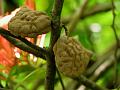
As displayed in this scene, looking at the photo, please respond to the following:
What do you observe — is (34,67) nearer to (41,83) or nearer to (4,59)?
(4,59)

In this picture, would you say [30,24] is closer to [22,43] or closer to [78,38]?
[22,43]

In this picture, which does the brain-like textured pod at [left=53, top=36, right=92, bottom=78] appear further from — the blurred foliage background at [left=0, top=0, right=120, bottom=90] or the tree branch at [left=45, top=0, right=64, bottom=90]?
the blurred foliage background at [left=0, top=0, right=120, bottom=90]

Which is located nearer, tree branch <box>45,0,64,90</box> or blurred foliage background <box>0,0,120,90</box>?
tree branch <box>45,0,64,90</box>

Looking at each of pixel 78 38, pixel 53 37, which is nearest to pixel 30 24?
pixel 53 37

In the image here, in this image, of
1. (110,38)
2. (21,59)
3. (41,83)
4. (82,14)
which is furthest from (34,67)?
(110,38)

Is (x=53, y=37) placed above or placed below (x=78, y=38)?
above

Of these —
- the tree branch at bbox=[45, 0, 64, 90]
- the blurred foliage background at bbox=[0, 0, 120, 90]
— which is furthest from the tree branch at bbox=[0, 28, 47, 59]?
the blurred foliage background at bbox=[0, 0, 120, 90]

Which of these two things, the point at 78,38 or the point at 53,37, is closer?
the point at 53,37
